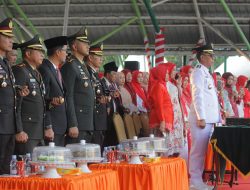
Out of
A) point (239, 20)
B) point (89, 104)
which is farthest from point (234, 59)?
point (89, 104)

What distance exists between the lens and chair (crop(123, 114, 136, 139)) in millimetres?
8398

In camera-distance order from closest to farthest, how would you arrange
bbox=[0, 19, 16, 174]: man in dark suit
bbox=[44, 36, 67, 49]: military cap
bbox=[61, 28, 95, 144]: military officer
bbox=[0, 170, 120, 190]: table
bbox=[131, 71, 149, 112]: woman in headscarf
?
bbox=[0, 170, 120, 190]: table < bbox=[0, 19, 16, 174]: man in dark suit < bbox=[44, 36, 67, 49]: military cap < bbox=[61, 28, 95, 144]: military officer < bbox=[131, 71, 149, 112]: woman in headscarf

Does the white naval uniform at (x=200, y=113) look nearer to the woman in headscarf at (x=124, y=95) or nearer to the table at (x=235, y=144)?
the table at (x=235, y=144)

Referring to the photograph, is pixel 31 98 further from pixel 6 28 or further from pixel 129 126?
pixel 129 126

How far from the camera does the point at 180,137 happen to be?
8.39 m

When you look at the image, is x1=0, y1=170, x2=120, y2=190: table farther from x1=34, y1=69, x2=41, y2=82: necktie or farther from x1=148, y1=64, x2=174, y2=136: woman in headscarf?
x1=148, y1=64, x2=174, y2=136: woman in headscarf

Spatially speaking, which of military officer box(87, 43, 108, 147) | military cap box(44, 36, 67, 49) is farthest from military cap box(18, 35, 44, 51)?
military officer box(87, 43, 108, 147)

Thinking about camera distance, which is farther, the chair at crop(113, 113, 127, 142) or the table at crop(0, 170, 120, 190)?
the chair at crop(113, 113, 127, 142)

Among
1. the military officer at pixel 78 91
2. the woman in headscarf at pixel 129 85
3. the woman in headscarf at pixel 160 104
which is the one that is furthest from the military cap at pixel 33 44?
the woman in headscarf at pixel 129 85

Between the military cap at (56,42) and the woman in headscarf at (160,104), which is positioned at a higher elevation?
the military cap at (56,42)

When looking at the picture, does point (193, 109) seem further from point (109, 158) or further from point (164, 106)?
point (109, 158)

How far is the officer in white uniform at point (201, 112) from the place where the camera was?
769cm

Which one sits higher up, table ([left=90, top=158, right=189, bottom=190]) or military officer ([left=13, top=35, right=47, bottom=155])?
military officer ([left=13, top=35, right=47, bottom=155])

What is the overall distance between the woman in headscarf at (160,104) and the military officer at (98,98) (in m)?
1.29
